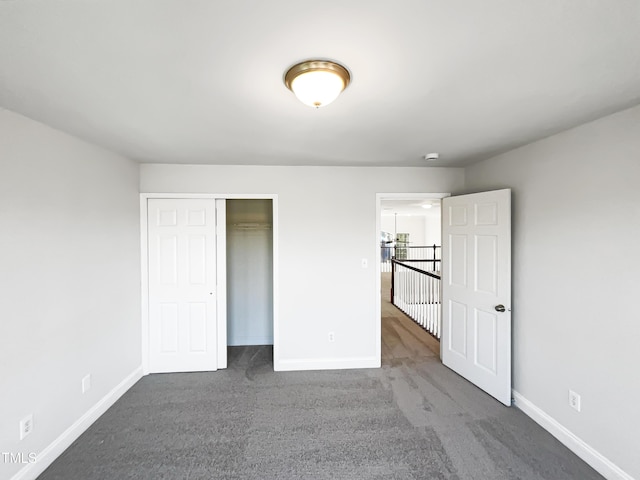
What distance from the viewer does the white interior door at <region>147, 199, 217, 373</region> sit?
3135mm

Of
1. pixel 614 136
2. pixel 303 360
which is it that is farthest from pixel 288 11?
pixel 303 360

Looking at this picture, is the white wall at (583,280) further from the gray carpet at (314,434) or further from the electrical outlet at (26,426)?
the electrical outlet at (26,426)

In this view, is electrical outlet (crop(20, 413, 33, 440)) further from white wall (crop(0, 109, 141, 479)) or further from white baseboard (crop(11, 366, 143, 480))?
white baseboard (crop(11, 366, 143, 480))

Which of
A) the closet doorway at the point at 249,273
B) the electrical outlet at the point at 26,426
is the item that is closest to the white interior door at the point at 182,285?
the closet doorway at the point at 249,273

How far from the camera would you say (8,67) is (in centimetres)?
124

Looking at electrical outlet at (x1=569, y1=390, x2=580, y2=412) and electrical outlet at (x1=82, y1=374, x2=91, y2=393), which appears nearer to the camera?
electrical outlet at (x1=569, y1=390, x2=580, y2=412)

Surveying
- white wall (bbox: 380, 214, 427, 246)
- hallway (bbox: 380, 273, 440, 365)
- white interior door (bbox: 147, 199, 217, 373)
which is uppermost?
white wall (bbox: 380, 214, 427, 246)

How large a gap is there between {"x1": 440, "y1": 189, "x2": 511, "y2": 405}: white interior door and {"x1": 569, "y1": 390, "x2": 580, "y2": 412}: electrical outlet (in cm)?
49

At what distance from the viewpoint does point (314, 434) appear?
218 centimetres

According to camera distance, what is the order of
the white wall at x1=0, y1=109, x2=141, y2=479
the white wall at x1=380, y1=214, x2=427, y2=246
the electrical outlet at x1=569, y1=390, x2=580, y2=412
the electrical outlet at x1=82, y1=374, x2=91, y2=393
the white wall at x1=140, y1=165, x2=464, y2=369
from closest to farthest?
1. the white wall at x1=0, y1=109, x2=141, y2=479
2. the electrical outlet at x1=569, y1=390, x2=580, y2=412
3. the electrical outlet at x1=82, y1=374, x2=91, y2=393
4. the white wall at x1=140, y1=165, x2=464, y2=369
5. the white wall at x1=380, y1=214, x2=427, y2=246

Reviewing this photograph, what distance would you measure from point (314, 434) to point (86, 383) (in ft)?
6.26

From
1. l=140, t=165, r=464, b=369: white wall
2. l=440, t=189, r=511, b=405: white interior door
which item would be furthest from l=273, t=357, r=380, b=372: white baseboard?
l=440, t=189, r=511, b=405: white interior door

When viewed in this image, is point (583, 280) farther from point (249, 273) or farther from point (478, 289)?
point (249, 273)

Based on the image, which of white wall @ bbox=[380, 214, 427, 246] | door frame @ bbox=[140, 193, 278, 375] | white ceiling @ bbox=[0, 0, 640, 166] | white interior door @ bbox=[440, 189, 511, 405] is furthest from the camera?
white wall @ bbox=[380, 214, 427, 246]
